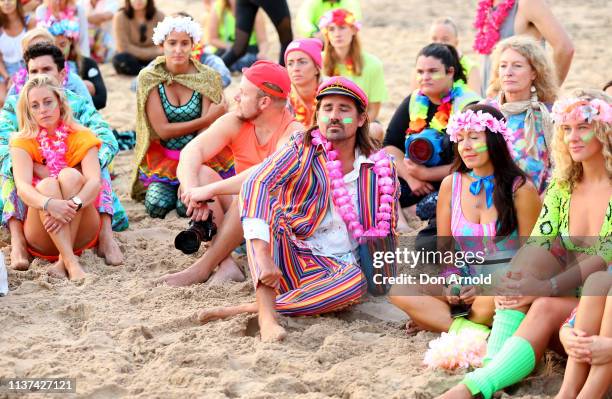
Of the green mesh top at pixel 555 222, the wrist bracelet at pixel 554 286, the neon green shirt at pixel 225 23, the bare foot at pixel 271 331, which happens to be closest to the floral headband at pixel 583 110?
the green mesh top at pixel 555 222

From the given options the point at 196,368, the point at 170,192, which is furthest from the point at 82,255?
the point at 196,368

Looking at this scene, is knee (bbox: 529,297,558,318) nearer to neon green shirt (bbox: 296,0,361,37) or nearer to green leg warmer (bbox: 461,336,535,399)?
green leg warmer (bbox: 461,336,535,399)

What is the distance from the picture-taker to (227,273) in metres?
5.18

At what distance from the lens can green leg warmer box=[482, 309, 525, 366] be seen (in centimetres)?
388

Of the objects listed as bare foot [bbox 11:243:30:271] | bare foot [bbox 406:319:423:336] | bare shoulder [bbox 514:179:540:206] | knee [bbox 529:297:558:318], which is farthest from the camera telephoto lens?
knee [bbox 529:297:558:318]

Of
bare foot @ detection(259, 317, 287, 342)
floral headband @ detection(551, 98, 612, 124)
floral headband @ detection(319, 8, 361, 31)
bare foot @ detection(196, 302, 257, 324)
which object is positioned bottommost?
bare foot @ detection(259, 317, 287, 342)

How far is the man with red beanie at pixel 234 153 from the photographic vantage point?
200 inches

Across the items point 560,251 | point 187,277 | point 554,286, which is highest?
point 560,251

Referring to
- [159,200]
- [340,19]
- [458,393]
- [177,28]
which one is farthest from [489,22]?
[458,393]

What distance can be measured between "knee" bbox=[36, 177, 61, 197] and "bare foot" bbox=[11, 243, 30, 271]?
0.40 meters

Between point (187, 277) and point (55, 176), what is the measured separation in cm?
95

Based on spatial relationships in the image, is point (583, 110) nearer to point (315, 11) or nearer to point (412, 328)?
point (412, 328)

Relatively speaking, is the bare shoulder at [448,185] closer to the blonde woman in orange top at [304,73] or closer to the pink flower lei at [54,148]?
the blonde woman in orange top at [304,73]

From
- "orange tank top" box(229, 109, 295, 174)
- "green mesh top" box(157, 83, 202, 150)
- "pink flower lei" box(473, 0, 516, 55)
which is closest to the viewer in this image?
"orange tank top" box(229, 109, 295, 174)
